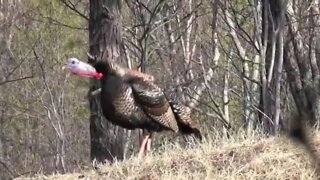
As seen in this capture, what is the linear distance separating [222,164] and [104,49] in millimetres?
3673

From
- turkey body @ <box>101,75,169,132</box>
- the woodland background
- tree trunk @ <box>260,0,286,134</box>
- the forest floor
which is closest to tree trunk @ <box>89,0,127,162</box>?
the woodland background

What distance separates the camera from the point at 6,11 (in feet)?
66.1

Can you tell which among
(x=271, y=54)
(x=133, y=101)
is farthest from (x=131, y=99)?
(x=271, y=54)

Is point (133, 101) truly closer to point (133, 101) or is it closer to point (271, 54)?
point (133, 101)

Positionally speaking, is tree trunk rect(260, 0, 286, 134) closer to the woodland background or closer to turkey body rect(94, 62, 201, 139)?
the woodland background

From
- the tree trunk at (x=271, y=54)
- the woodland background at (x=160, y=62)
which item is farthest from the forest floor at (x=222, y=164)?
the tree trunk at (x=271, y=54)

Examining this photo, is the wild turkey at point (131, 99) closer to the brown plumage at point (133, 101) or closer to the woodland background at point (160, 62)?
the brown plumage at point (133, 101)

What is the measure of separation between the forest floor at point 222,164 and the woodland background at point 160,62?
2868 millimetres

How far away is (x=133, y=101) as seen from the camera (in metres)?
6.89

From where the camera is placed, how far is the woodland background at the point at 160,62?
10312 millimetres

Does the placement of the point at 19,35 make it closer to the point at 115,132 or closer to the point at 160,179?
the point at 115,132

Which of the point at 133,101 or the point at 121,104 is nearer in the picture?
the point at 121,104

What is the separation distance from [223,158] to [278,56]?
4.31 metres

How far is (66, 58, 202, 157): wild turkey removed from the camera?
267 inches
